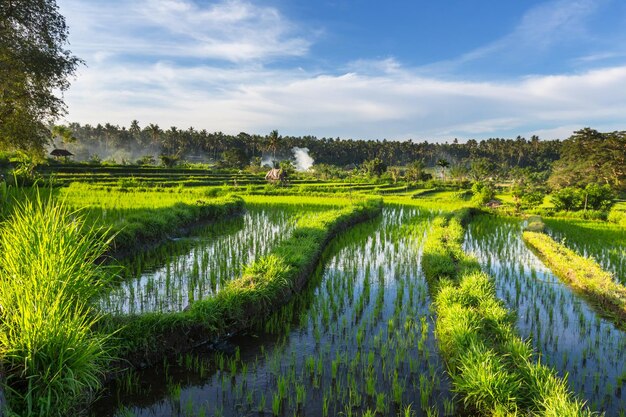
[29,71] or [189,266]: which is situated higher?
[29,71]

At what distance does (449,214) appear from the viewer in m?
18.8

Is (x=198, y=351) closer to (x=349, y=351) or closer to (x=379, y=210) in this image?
(x=349, y=351)

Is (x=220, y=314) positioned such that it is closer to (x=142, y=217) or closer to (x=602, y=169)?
(x=142, y=217)

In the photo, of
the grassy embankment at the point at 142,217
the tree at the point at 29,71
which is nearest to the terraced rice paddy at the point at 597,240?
the grassy embankment at the point at 142,217

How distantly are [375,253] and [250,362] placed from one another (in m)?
6.64

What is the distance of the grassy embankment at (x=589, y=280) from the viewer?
6849 millimetres

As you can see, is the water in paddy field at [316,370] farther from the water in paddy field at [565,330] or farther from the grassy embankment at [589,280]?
the grassy embankment at [589,280]

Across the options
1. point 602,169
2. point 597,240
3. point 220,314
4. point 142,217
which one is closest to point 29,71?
Answer: point 142,217

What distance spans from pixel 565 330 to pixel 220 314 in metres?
5.20

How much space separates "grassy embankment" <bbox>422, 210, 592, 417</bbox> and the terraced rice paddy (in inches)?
194

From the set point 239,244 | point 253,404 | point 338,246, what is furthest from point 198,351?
point 338,246

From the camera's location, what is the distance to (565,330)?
20.1 ft

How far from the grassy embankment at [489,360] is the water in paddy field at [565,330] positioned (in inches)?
13.5

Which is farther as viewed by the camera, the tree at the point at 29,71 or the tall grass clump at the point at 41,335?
the tree at the point at 29,71
